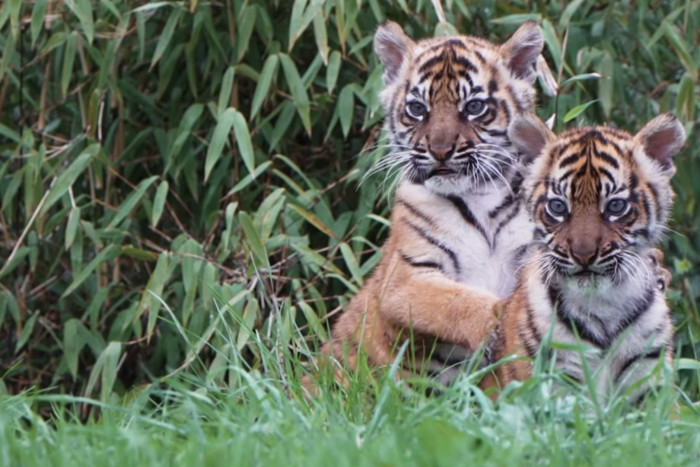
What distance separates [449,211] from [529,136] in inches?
25.1

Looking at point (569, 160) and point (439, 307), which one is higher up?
point (569, 160)

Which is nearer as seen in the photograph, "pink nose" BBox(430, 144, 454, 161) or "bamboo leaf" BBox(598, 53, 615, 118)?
"pink nose" BBox(430, 144, 454, 161)

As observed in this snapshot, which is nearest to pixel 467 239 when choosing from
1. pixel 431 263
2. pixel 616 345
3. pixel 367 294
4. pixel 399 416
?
pixel 431 263

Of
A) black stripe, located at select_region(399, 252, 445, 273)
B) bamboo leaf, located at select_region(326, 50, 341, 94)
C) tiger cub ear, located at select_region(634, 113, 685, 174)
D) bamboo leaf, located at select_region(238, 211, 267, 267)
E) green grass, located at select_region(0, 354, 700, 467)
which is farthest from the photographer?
bamboo leaf, located at select_region(326, 50, 341, 94)

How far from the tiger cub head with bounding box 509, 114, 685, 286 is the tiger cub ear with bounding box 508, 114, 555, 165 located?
6cm

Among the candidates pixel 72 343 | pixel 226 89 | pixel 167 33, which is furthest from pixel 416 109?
pixel 72 343

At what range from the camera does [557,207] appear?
399 cm

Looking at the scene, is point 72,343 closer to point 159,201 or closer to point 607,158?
point 159,201

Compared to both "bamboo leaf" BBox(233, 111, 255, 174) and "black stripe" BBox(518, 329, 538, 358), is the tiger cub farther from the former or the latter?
"bamboo leaf" BBox(233, 111, 255, 174)

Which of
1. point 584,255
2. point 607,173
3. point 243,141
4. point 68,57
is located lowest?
point 243,141

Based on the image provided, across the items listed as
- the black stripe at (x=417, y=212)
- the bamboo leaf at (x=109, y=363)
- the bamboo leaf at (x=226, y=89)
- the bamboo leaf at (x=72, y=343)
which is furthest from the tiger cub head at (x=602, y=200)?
the bamboo leaf at (x=72, y=343)

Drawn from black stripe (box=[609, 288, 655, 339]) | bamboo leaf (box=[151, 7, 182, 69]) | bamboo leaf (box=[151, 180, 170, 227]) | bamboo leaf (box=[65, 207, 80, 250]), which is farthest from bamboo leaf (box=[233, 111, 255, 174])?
black stripe (box=[609, 288, 655, 339])

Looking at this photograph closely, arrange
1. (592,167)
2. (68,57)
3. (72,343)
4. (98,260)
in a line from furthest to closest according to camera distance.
A: (72,343), (68,57), (98,260), (592,167)

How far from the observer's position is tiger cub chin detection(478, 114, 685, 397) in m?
3.88
